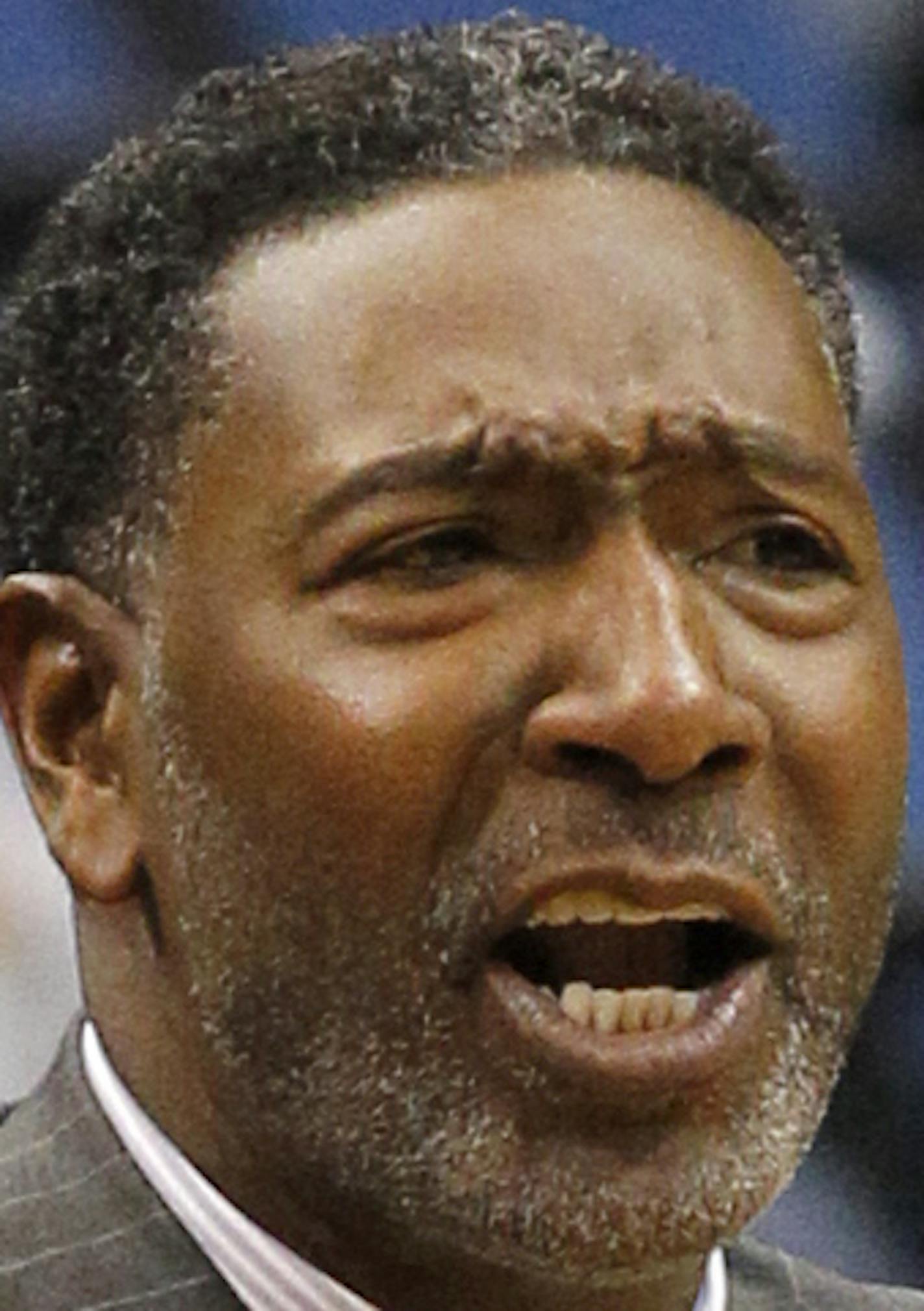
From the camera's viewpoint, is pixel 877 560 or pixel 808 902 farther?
pixel 877 560

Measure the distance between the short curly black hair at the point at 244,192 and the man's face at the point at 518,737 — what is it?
0.03 m

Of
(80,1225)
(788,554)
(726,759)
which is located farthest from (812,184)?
(80,1225)

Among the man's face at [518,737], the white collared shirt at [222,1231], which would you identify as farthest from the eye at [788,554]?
the white collared shirt at [222,1231]

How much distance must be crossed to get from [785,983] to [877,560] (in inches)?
9.1

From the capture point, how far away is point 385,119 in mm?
1463

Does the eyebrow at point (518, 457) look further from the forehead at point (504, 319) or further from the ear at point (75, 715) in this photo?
the ear at point (75, 715)

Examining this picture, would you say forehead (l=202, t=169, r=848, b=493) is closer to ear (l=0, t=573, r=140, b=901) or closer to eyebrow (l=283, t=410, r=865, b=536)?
eyebrow (l=283, t=410, r=865, b=536)

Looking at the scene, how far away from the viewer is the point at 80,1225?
142 centimetres

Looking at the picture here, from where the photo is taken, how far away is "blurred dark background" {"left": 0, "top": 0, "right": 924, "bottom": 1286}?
2.18 m

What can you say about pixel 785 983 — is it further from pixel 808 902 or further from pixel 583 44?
pixel 583 44

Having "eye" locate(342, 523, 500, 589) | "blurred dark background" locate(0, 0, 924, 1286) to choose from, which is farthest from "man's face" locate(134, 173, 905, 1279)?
"blurred dark background" locate(0, 0, 924, 1286)

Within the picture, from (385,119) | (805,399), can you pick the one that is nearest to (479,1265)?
(805,399)

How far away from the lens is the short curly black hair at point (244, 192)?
57.2 inches

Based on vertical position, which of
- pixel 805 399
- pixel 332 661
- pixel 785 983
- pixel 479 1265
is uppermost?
pixel 805 399
